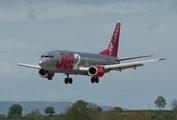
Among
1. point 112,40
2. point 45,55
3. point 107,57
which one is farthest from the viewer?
point 112,40

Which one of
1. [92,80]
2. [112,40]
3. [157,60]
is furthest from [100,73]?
[112,40]

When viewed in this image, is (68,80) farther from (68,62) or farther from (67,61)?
(67,61)

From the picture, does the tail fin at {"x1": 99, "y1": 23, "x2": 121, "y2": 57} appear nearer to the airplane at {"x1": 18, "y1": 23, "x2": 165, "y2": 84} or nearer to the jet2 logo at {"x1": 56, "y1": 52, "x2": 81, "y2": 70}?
the airplane at {"x1": 18, "y1": 23, "x2": 165, "y2": 84}

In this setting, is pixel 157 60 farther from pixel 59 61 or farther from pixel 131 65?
pixel 59 61

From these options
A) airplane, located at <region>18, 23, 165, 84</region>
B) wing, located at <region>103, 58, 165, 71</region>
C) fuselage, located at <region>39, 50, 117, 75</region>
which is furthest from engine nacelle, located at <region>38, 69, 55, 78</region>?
wing, located at <region>103, 58, 165, 71</region>

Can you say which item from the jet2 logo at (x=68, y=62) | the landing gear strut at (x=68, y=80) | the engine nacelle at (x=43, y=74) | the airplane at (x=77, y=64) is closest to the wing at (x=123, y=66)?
the airplane at (x=77, y=64)

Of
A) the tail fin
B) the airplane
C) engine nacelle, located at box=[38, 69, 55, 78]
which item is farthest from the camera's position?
the tail fin

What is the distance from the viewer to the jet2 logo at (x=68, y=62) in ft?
398

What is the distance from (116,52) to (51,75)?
22.7 metres

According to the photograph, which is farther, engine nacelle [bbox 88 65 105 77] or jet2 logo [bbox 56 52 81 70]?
engine nacelle [bbox 88 65 105 77]

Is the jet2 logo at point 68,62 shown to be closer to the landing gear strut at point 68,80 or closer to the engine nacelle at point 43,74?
the engine nacelle at point 43,74

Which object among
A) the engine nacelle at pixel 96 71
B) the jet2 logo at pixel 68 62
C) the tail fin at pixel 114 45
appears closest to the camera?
the jet2 logo at pixel 68 62

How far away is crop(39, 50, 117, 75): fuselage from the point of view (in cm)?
11927

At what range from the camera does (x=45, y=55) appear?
120125 millimetres
